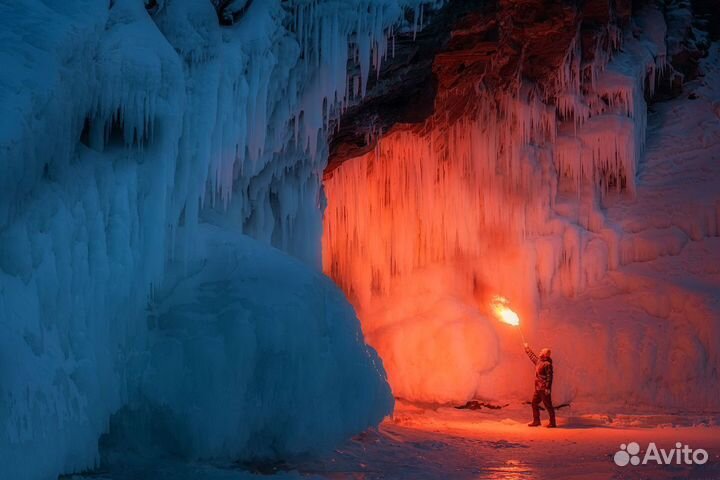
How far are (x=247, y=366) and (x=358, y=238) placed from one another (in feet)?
25.9

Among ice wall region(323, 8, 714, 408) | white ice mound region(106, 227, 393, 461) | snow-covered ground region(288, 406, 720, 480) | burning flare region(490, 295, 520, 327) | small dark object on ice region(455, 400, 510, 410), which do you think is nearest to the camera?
white ice mound region(106, 227, 393, 461)

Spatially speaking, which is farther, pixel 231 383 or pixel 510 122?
pixel 510 122

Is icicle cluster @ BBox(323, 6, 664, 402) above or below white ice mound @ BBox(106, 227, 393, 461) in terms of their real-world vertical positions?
above

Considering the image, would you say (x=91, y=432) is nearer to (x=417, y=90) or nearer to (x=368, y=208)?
(x=417, y=90)

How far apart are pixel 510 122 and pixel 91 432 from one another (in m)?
9.79

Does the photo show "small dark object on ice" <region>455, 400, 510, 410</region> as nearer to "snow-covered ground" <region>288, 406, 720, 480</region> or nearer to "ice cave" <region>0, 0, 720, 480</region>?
"ice cave" <region>0, 0, 720, 480</region>

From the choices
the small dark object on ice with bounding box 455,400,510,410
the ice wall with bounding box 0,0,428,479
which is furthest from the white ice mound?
the small dark object on ice with bounding box 455,400,510,410

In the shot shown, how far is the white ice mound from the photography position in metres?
5.93

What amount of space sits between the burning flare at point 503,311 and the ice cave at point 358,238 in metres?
0.03

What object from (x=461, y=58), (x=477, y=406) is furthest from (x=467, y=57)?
(x=477, y=406)

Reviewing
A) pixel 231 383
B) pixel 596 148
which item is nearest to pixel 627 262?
pixel 596 148

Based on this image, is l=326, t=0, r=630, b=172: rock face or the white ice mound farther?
l=326, t=0, r=630, b=172: rock face

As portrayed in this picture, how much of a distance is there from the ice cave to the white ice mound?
21mm

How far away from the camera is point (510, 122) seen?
1331 cm
